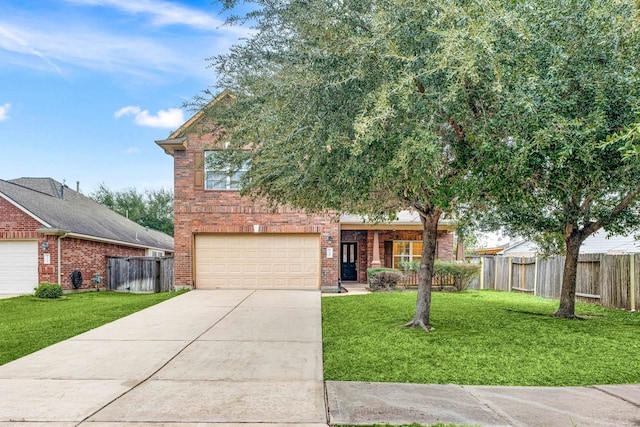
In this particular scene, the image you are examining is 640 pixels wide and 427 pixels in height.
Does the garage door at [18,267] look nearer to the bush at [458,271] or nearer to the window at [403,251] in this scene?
the window at [403,251]

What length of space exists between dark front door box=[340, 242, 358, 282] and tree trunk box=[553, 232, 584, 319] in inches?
398

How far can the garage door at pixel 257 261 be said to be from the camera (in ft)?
47.5

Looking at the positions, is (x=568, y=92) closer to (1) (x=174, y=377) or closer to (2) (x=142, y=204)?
(1) (x=174, y=377)

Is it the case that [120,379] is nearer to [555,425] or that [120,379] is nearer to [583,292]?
[555,425]

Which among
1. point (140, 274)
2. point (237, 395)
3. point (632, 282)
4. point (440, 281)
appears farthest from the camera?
point (140, 274)

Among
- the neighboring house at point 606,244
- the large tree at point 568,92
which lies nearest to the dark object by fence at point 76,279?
the large tree at point 568,92

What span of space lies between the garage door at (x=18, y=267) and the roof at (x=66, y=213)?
1.09 m

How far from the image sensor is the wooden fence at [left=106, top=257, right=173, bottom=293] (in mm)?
16219

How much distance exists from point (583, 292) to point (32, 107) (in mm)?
24388

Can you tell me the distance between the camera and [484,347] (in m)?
6.16

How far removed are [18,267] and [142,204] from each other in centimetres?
2498

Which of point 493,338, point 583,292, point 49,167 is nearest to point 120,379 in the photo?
point 493,338

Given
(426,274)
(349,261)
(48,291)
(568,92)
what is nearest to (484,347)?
(426,274)

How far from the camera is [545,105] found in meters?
4.70
